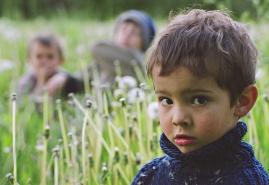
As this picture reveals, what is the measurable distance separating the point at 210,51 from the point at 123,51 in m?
3.06

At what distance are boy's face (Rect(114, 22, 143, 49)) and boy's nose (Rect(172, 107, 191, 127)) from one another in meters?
3.22

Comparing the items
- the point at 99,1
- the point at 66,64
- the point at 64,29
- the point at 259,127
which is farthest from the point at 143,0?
the point at 259,127

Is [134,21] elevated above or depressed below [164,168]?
above

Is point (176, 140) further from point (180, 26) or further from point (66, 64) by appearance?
point (66, 64)

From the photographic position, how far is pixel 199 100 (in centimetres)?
152

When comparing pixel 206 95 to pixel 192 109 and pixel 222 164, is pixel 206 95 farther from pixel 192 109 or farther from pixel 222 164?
pixel 222 164

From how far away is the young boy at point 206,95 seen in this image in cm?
151

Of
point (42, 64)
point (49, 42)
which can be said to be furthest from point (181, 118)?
point (49, 42)

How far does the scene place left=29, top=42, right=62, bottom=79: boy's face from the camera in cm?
470

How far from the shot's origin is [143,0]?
16.9 metres

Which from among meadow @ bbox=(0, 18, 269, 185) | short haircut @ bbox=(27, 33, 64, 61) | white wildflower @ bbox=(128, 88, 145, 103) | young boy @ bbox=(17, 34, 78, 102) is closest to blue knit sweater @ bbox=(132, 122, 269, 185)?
meadow @ bbox=(0, 18, 269, 185)

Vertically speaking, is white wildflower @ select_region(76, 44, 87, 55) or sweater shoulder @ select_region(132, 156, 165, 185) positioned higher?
white wildflower @ select_region(76, 44, 87, 55)

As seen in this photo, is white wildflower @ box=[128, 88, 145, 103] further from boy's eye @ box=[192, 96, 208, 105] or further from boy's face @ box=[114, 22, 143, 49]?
boy's face @ box=[114, 22, 143, 49]

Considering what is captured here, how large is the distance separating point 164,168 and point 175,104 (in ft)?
0.75
